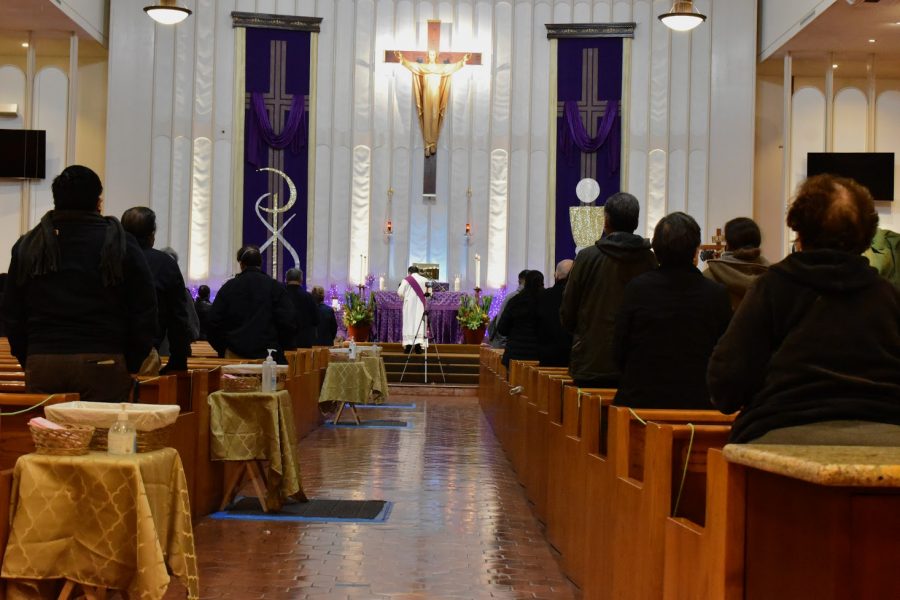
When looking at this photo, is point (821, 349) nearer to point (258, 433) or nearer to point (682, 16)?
point (258, 433)

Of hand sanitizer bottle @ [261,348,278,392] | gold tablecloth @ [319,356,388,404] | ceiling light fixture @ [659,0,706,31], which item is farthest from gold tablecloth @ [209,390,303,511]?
ceiling light fixture @ [659,0,706,31]

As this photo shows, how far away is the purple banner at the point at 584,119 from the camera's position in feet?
57.2

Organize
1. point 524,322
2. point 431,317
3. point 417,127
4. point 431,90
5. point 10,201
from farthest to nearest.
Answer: point 417,127 → point 431,90 → point 10,201 → point 431,317 → point 524,322

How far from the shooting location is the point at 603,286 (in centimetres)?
473

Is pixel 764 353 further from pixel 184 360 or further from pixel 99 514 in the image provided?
pixel 184 360

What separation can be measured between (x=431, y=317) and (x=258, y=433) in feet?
34.6

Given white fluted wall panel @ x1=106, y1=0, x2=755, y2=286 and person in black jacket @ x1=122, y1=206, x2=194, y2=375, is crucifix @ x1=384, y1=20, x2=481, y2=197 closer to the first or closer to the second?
white fluted wall panel @ x1=106, y1=0, x2=755, y2=286

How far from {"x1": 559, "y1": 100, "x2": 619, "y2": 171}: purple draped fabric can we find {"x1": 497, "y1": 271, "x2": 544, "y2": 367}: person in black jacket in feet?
30.3

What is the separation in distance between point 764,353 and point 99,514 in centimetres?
190

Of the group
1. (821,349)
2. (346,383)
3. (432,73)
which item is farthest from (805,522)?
(432,73)

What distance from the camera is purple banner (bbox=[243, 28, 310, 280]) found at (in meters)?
17.4

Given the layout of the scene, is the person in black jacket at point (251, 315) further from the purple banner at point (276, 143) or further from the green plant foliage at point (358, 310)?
the purple banner at point (276, 143)

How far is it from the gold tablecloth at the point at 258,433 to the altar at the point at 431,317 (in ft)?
34.3

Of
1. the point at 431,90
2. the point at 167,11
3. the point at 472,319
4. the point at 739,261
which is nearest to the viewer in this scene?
the point at 739,261
